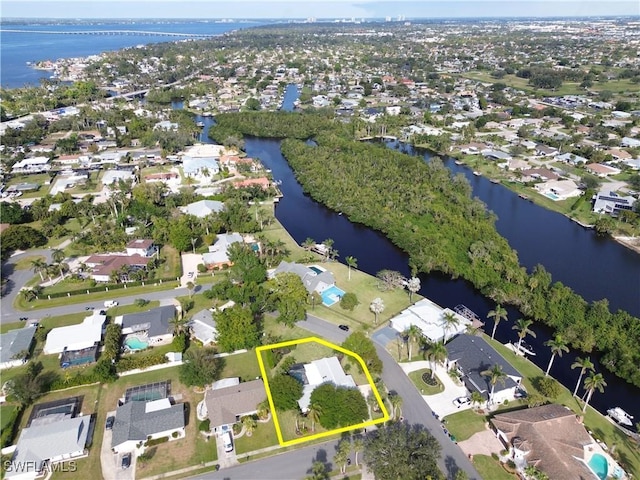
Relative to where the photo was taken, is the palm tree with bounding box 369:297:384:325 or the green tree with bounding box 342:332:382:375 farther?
the palm tree with bounding box 369:297:384:325

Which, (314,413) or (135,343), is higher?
(314,413)

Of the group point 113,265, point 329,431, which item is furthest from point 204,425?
point 113,265

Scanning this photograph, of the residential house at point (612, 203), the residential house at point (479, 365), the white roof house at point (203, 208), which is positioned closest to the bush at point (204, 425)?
the residential house at point (479, 365)

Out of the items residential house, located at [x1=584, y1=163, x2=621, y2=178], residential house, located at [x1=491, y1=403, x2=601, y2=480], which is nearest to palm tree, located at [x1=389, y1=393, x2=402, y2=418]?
residential house, located at [x1=491, y1=403, x2=601, y2=480]

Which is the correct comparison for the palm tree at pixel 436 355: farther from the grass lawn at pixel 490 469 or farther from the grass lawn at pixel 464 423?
the grass lawn at pixel 490 469

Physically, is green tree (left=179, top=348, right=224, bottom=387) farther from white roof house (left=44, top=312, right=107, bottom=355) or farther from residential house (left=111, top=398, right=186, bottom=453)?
white roof house (left=44, top=312, right=107, bottom=355)

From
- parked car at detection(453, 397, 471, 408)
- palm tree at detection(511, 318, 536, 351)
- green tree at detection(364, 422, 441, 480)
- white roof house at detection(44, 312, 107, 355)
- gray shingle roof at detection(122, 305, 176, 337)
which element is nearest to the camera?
green tree at detection(364, 422, 441, 480)

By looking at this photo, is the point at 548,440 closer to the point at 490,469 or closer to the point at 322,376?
the point at 490,469
